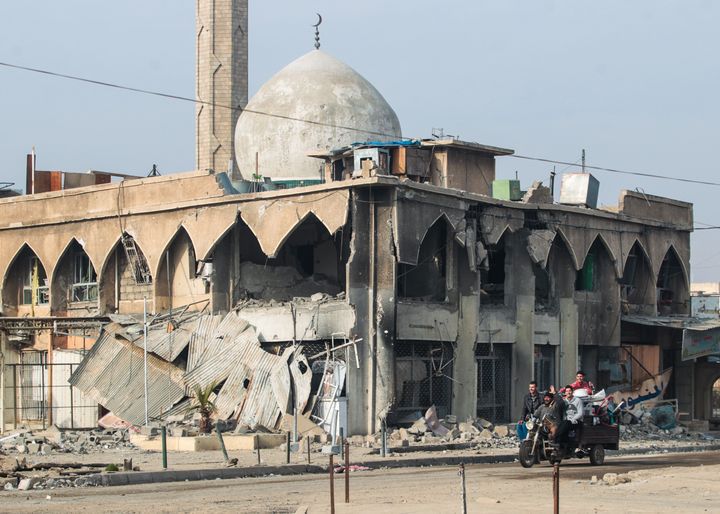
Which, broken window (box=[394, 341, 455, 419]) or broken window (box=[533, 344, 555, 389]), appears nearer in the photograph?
broken window (box=[394, 341, 455, 419])

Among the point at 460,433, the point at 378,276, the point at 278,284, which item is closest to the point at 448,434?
the point at 460,433

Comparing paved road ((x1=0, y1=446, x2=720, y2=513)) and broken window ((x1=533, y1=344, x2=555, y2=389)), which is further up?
broken window ((x1=533, y1=344, x2=555, y2=389))

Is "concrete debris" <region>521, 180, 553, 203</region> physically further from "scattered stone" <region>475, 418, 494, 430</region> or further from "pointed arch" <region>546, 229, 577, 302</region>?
"scattered stone" <region>475, 418, 494, 430</region>

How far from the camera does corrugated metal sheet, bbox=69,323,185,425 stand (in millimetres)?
30234

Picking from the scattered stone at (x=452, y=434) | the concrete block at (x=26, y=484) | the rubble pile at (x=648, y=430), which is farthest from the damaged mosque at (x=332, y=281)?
the concrete block at (x=26, y=484)

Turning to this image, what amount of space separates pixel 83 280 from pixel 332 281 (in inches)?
318

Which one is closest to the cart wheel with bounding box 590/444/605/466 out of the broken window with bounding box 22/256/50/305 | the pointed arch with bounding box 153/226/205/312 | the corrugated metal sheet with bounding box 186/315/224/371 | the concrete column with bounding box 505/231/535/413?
the concrete column with bounding box 505/231/535/413

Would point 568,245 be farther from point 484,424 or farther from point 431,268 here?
point 484,424

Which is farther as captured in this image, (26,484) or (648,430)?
(648,430)

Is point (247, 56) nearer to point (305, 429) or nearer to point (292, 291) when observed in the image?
point (292, 291)

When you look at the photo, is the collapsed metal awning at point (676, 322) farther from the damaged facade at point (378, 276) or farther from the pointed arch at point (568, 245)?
the pointed arch at point (568, 245)

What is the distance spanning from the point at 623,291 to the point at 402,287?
9009 mm

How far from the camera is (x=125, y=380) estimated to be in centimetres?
3070

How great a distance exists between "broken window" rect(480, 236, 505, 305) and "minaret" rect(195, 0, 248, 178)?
1303 centimetres
